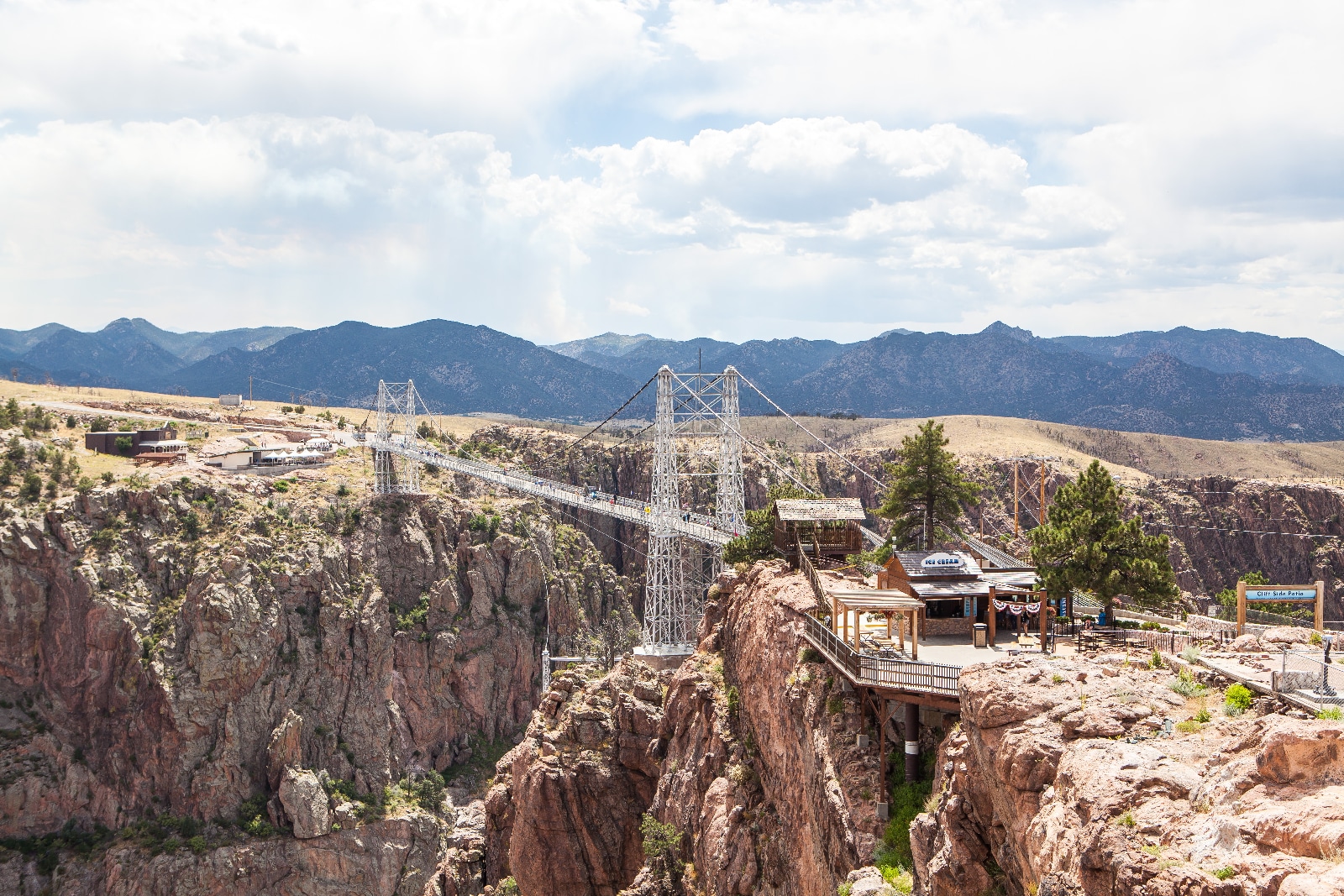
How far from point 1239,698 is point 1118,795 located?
3.54m

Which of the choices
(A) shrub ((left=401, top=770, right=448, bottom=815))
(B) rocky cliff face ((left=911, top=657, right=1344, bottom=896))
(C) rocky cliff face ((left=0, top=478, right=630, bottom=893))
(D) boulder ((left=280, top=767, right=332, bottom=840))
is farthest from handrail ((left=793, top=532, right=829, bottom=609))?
(A) shrub ((left=401, top=770, right=448, bottom=815))

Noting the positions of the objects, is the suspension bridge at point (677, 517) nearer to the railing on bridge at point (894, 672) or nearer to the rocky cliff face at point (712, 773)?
the rocky cliff face at point (712, 773)

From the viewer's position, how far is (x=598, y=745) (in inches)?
1489

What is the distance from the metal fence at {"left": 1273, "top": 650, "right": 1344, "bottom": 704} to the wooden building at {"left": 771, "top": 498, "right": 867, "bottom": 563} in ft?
56.6

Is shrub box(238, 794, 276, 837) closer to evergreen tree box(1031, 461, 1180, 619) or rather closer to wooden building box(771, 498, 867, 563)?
wooden building box(771, 498, 867, 563)

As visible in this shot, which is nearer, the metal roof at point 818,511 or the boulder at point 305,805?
the metal roof at point 818,511

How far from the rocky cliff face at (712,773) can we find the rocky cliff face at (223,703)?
2584cm

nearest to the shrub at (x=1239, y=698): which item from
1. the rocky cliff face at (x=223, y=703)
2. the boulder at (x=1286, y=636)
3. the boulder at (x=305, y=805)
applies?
the boulder at (x=1286, y=636)

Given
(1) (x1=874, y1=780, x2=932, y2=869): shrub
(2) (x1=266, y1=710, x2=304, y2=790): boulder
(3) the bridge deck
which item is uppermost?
(3) the bridge deck

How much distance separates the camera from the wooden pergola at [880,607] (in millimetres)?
20531

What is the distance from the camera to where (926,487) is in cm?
3284

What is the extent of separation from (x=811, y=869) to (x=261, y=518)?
207 ft

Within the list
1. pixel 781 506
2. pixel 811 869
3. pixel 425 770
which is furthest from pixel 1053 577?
pixel 425 770

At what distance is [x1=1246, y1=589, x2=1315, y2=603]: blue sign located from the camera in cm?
2084
